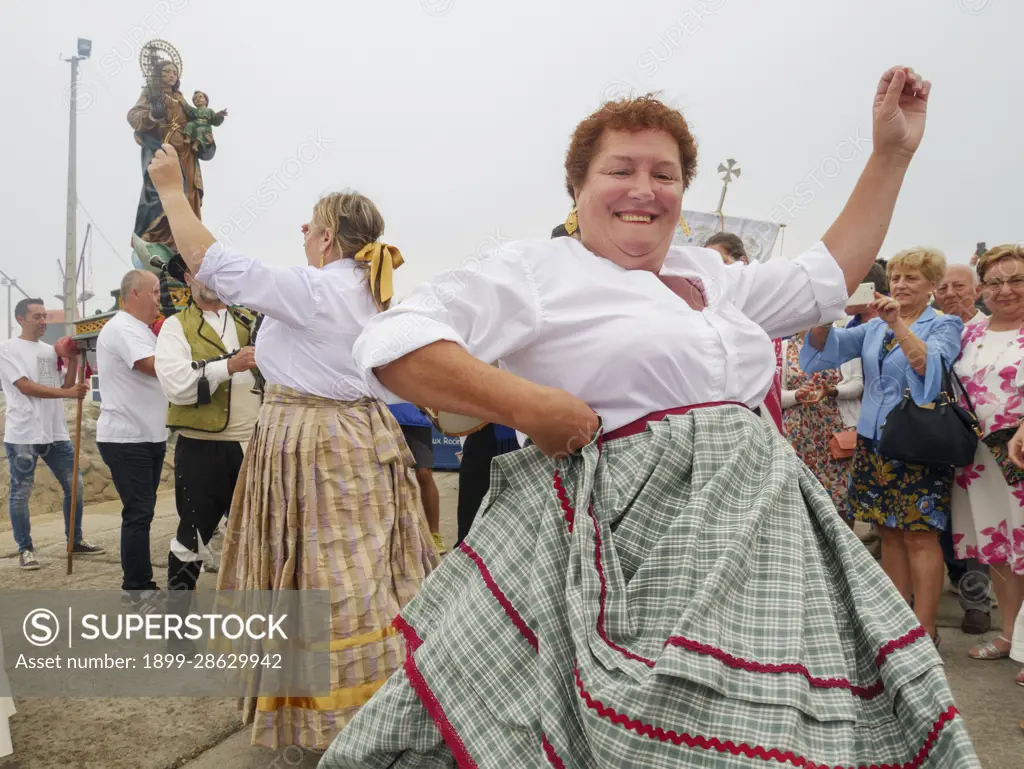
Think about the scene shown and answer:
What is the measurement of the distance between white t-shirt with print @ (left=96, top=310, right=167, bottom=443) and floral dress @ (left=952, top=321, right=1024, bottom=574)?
368 centimetres

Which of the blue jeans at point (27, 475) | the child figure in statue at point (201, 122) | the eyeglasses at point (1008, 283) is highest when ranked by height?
the child figure in statue at point (201, 122)

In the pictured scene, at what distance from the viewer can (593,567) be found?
1.06 m

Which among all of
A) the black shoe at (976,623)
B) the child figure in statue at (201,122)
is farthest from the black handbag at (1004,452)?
the child figure in statue at (201,122)

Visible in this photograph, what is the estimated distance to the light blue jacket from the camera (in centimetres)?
321

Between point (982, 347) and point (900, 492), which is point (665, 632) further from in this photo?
point (982, 347)

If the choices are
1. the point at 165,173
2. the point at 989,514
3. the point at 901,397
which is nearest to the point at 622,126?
the point at 165,173

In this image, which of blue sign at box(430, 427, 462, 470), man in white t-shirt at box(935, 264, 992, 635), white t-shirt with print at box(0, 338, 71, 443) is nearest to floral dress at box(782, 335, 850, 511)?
man in white t-shirt at box(935, 264, 992, 635)

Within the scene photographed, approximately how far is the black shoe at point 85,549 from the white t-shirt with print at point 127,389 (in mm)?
1739

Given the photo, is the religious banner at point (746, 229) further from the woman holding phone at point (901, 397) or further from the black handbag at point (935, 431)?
the black handbag at point (935, 431)

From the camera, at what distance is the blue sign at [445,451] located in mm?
8156

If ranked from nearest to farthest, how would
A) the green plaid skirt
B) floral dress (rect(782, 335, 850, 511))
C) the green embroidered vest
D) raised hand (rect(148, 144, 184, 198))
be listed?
1. the green plaid skirt
2. raised hand (rect(148, 144, 184, 198))
3. the green embroidered vest
4. floral dress (rect(782, 335, 850, 511))

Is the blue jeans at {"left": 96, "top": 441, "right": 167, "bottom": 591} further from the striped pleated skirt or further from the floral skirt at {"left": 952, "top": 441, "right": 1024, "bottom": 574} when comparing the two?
the floral skirt at {"left": 952, "top": 441, "right": 1024, "bottom": 574}

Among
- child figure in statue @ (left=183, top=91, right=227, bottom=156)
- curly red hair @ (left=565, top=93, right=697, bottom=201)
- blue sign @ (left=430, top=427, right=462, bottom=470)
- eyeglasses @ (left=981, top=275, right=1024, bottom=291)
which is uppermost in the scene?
child figure in statue @ (left=183, top=91, right=227, bottom=156)

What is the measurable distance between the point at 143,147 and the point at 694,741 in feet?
29.1
